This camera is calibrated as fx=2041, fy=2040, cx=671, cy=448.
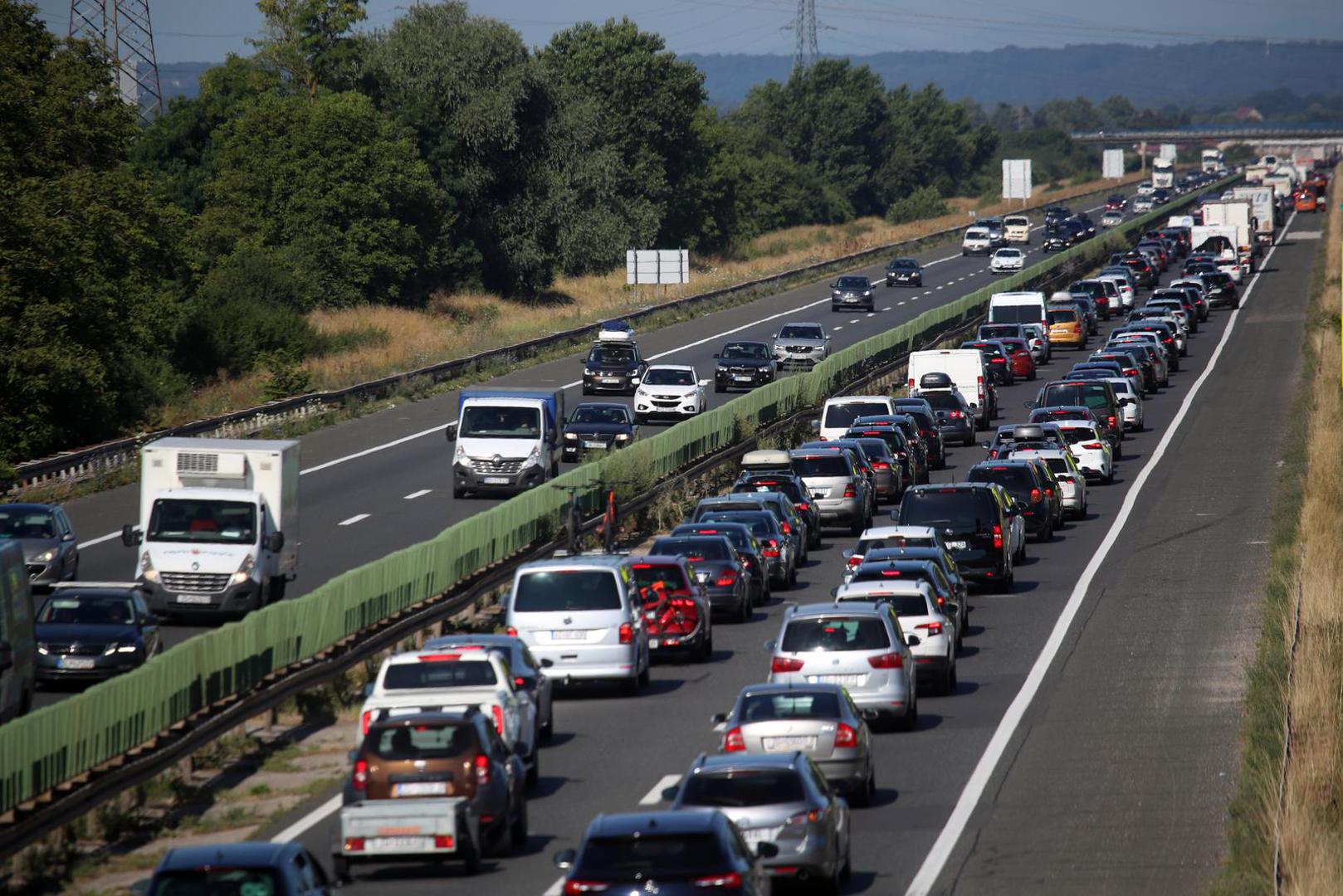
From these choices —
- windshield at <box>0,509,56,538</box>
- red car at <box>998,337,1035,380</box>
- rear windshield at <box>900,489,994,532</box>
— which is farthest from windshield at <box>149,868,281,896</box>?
red car at <box>998,337,1035,380</box>

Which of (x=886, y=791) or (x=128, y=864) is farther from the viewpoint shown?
(x=886, y=791)

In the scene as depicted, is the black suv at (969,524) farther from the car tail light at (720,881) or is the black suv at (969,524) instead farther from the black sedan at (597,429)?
the car tail light at (720,881)

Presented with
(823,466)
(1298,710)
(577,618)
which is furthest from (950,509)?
(1298,710)

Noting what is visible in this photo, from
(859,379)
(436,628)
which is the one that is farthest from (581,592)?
(859,379)

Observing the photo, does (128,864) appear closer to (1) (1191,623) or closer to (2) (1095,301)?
(1) (1191,623)

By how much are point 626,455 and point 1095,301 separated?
47922 mm

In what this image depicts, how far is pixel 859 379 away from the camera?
198 feet

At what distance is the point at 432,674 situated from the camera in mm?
19875

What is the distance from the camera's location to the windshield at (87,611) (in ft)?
87.6

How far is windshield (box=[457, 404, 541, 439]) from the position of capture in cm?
4312

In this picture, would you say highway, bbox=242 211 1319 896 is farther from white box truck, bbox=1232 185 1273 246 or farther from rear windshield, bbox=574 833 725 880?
white box truck, bbox=1232 185 1273 246

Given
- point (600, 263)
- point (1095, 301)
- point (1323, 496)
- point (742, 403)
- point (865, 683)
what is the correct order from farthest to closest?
point (600, 263) < point (1095, 301) < point (742, 403) < point (1323, 496) < point (865, 683)

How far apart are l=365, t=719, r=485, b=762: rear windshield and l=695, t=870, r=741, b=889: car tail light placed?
4.62 m

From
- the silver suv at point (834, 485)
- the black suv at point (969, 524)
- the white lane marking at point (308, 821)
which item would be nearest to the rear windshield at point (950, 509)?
the black suv at point (969, 524)
